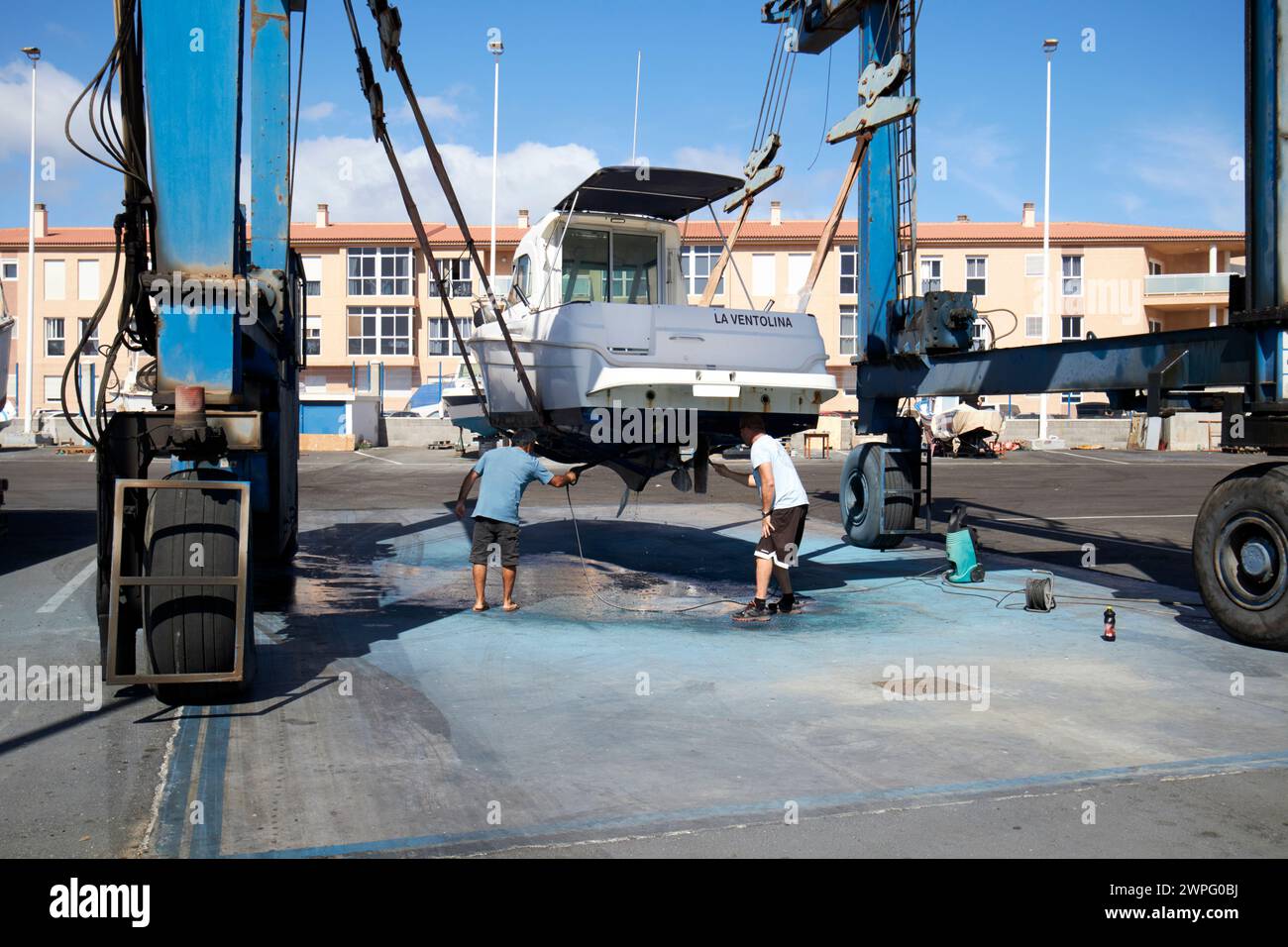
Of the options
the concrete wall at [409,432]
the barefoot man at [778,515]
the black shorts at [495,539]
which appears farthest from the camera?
the concrete wall at [409,432]

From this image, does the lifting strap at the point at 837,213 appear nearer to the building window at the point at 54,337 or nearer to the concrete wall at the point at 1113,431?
the concrete wall at the point at 1113,431

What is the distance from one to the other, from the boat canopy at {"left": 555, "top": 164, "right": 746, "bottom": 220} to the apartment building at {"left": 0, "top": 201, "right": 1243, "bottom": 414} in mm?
45552

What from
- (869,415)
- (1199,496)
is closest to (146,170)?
(869,415)

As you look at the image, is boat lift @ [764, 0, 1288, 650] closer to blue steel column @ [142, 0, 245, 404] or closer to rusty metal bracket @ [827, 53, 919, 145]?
rusty metal bracket @ [827, 53, 919, 145]

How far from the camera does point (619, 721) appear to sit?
6059 millimetres

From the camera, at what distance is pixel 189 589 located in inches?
227

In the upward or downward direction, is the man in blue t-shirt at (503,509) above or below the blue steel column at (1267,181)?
below

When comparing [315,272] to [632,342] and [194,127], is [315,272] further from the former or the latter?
[194,127]

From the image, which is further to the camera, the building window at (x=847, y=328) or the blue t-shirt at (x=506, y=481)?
the building window at (x=847, y=328)

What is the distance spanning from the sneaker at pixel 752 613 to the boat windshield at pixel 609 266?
326cm

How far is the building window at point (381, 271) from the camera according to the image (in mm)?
61656

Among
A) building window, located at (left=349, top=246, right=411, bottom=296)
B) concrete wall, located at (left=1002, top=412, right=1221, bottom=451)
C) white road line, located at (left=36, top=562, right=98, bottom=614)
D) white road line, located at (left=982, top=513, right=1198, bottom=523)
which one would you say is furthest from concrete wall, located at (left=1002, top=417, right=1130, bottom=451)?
white road line, located at (left=36, top=562, right=98, bottom=614)

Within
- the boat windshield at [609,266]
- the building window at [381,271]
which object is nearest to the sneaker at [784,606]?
the boat windshield at [609,266]
